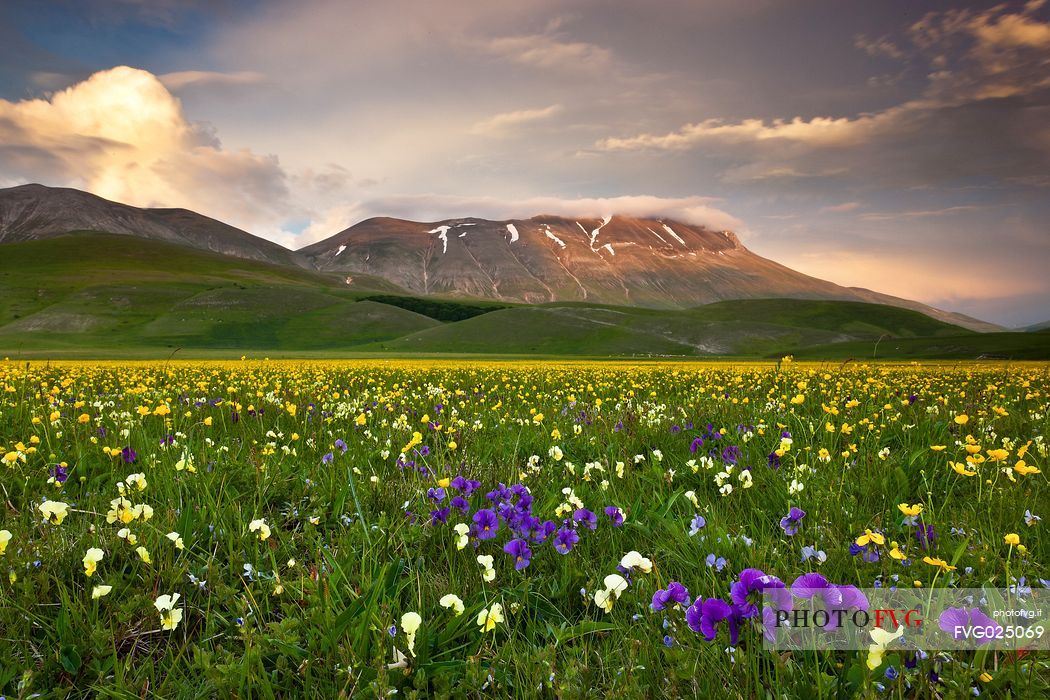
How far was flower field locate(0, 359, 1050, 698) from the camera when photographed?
80.5 inches

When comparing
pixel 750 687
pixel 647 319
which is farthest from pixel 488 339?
pixel 750 687

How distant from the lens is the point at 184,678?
219 centimetres

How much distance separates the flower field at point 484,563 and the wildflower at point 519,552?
0.04ft

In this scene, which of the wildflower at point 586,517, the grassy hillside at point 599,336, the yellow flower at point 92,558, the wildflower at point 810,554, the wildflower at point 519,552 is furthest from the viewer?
the grassy hillside at point 599,336

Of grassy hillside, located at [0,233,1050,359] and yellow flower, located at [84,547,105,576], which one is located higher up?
grassy hillside, located at [0,233,1050,359]

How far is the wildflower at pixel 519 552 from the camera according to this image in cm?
282

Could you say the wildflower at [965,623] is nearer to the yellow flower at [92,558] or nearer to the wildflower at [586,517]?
the wildflower at [586,517]

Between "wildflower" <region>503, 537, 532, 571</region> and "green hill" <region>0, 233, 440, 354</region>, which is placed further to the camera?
"green hill" <region>0, 233, 440, 354</region>

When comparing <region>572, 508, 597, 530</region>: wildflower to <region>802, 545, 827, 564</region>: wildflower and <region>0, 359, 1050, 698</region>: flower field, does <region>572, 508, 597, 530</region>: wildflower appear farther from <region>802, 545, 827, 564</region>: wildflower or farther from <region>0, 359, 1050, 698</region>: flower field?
<region>802, 545, 827, 564</region>: wildflower

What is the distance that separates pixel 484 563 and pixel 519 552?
1.19 ft

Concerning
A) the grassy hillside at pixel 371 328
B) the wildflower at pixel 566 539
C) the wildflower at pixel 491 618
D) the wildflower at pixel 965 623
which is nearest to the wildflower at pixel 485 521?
the wildflower at pixel 566 539

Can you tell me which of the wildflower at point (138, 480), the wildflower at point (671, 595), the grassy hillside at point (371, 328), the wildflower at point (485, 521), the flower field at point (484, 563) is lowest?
the flower field at point (484, 563)

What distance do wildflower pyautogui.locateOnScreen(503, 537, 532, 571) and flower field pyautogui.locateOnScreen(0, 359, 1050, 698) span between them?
12 millimetres

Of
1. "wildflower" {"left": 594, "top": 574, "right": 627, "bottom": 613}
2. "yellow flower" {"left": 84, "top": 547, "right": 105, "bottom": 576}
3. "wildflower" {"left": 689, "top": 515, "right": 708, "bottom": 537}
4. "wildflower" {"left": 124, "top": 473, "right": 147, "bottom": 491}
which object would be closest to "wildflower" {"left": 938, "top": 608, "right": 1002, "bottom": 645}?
"wildflower" {"left": 594, "top": 574, "right": 627, "bottom": 613}
